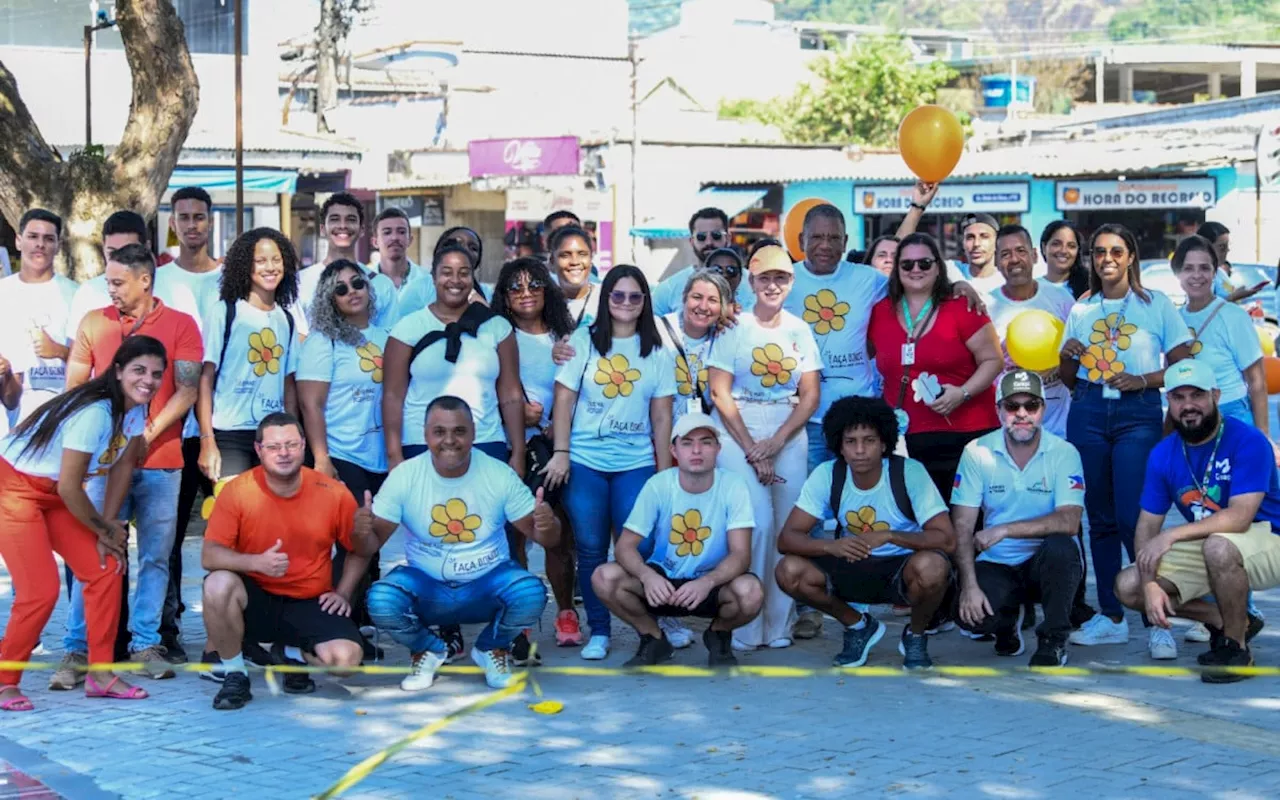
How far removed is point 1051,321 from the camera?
25.8 feet

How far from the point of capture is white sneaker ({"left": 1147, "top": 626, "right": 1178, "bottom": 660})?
725 cm

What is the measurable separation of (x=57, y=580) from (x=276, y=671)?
95 cm

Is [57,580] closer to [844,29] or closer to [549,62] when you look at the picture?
[549,62]

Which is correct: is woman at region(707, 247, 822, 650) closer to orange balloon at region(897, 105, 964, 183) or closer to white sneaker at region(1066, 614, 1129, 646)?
white sneaker at region(1066, 614, 1129, 646)

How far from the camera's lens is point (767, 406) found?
773 centimetres

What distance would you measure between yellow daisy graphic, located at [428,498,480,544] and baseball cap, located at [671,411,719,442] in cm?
95

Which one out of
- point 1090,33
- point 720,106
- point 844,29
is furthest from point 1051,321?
point 1090,33

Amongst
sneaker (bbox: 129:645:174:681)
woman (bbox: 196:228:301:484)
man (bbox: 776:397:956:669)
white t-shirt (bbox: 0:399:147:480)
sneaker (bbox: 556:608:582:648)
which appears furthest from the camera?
sneaker (bbox: 556:608:582:648)

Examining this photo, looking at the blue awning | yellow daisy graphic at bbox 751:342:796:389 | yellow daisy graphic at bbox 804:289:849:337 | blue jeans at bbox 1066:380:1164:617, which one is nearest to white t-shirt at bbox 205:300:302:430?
yellow daisy graphic at bbox 751:342:796:389

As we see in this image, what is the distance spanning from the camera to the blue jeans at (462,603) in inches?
269

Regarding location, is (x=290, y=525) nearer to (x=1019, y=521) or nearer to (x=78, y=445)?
(x=78, y=445)

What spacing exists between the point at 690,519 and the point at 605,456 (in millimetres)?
613

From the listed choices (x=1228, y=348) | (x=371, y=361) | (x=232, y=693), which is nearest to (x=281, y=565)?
(x=232, y=693)

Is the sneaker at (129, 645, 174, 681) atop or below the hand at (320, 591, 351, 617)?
below
